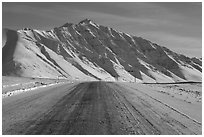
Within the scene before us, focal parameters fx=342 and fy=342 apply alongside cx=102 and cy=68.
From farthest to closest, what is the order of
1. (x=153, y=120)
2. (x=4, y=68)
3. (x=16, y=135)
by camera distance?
(x=4, y=68) < (x=153, y=120) < (x=16, y=135)

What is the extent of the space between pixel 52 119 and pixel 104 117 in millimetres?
2481

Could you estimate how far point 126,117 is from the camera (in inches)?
655

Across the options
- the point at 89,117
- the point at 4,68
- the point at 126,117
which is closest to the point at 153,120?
the point at 126,117

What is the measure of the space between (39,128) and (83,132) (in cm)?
197

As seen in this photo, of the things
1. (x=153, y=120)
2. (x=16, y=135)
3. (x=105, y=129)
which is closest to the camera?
(x=16, y=135)

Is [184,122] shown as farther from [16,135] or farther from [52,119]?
[16,135]

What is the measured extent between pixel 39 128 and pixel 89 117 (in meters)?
3.65

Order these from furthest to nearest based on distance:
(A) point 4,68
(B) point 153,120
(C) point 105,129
Answer: (A) point 4,68, (B) point 153,120, (C) point 105,129

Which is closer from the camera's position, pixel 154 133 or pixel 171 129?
pixel 154 133

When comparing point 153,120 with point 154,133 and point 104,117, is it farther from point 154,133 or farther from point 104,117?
point 154,133

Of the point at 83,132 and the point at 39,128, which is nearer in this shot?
the point at 83,132

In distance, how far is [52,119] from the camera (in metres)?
15.9

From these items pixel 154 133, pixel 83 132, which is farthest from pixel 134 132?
pixel 83 132

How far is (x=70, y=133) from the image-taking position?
12.3 metres
